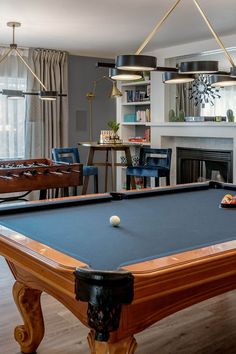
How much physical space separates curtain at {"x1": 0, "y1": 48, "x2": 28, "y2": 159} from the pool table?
14.6ft

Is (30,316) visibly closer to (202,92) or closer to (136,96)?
(202,92)

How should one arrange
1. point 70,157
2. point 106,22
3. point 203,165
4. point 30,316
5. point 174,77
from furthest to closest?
point 203,165 < point 70,157 < point 106,22 < point 174,77 < point 30,316

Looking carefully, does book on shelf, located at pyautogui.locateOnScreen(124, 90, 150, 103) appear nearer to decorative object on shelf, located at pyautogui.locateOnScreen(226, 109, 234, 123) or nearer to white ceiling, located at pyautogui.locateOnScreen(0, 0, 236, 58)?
white ceiling, located at pyautogui.locateOnScreen(0, 0, 236, 58)

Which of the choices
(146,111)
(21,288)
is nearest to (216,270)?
(21,288)

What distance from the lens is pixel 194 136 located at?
6547 millimetres

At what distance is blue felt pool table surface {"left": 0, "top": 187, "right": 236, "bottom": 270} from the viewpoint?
1851 millimetres

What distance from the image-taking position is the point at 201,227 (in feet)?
7.54

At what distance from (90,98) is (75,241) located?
592 cm

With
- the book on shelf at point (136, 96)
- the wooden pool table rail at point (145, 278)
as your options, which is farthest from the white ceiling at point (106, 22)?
the wooden pool table rail at point (145, 278)

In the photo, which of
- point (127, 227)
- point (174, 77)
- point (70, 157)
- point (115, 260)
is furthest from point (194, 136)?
point (115, 260)

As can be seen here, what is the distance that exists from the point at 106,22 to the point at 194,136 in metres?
2.16

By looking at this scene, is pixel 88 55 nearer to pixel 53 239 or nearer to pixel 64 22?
pixel 64 22

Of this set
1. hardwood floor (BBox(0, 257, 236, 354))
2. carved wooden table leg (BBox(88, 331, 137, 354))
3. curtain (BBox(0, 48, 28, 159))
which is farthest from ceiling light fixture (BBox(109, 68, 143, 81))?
curtain (BBox(0, 48, 28, 159))

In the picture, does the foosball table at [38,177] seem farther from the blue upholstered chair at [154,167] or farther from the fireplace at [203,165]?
the fireplace at [203,165]
